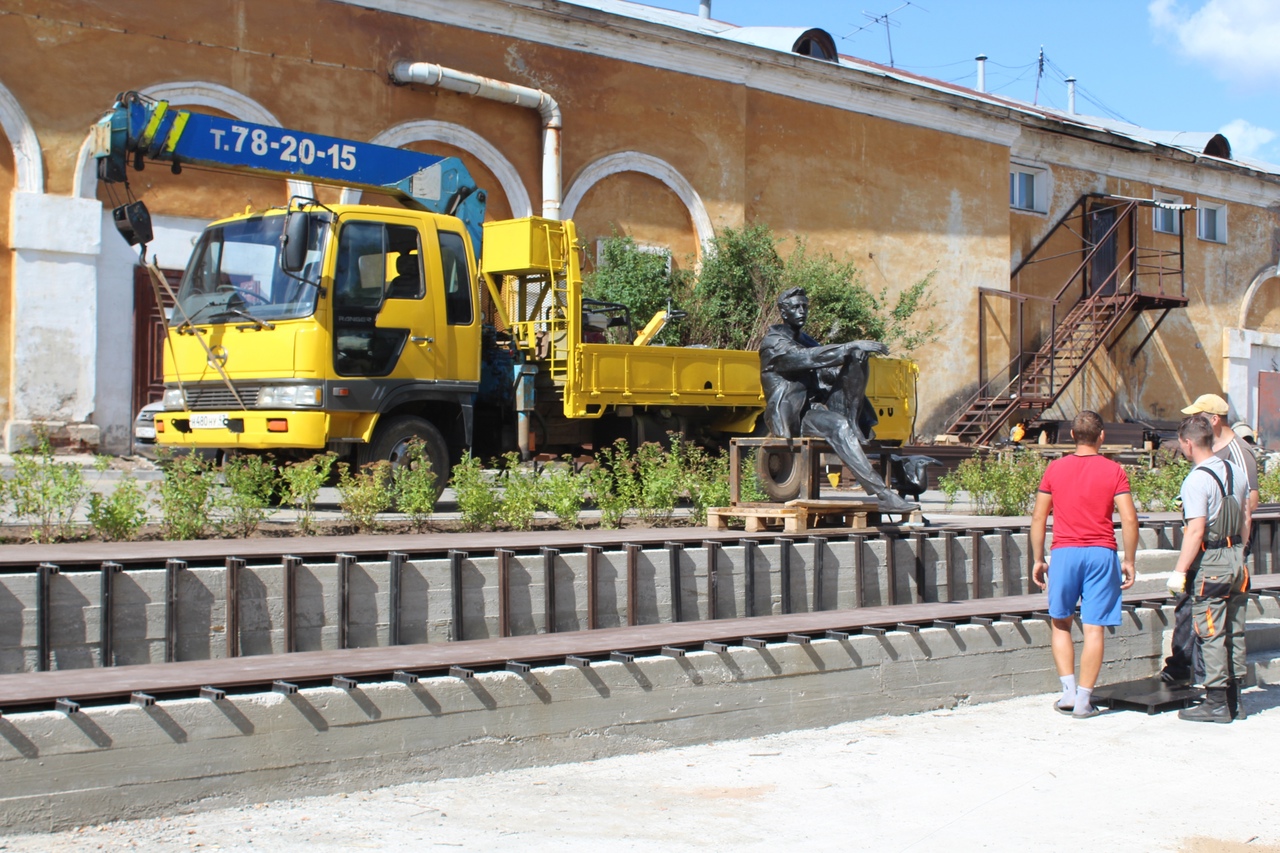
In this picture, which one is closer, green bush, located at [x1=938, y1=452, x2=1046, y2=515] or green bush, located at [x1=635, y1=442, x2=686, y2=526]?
green bush, located at [x1=635, y1=442, x2=686, y2=526]

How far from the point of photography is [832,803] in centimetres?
590

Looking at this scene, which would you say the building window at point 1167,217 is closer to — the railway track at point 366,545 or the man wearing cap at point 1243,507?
the railway track at point 366,545

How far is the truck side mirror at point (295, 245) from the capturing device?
1138 cm

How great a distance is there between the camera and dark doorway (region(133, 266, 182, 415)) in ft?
55.5

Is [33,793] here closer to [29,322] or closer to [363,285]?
[363,285]

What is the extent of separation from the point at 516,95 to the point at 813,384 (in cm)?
1017

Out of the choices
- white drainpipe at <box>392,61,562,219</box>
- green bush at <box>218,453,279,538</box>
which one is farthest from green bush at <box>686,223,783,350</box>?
green bush at <box>218,453,279,538</box>

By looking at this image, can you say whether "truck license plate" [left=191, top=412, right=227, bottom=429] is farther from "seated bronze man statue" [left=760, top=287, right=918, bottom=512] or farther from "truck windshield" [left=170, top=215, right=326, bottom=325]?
"seated bronze man statue" [left=760, top=287, right=918, bottom=512]

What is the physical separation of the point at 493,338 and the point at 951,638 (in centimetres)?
711

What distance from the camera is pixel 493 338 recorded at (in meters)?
13.9

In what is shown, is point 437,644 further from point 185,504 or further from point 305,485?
point 305,485

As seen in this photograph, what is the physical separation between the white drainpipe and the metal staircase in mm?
10925

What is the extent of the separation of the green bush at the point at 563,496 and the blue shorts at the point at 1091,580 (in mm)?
4326

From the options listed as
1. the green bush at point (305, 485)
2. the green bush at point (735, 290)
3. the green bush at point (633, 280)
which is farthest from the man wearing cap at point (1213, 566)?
the green bush at point (735, 290)
